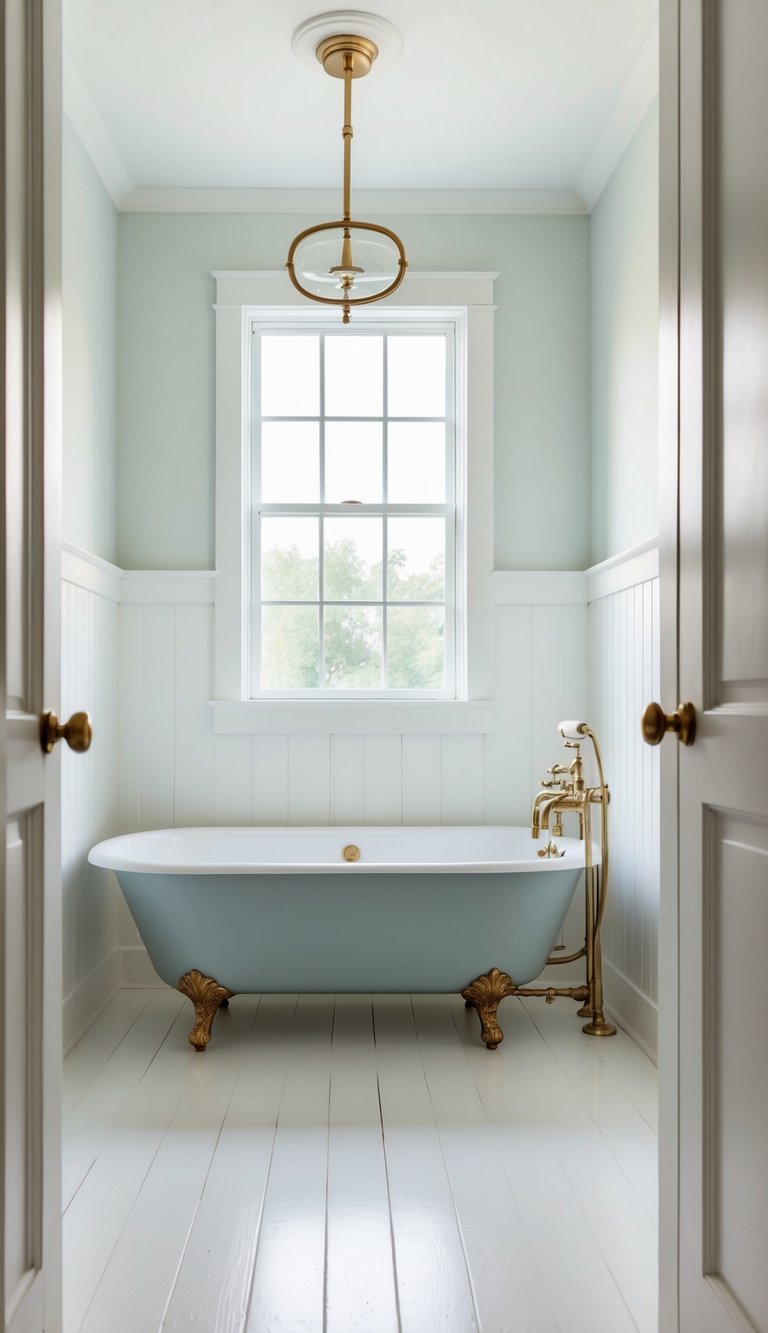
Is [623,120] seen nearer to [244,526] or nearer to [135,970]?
[244,526]

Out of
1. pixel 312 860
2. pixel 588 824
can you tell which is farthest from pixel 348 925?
pixel 588 824

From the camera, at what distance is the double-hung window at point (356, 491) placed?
4.18 metres

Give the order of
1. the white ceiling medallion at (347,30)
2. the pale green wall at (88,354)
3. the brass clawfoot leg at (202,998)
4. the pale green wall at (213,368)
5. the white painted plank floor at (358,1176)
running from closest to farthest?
the white painted plank floor at (358,1176) → the white ceiling medallion at (347,30) → the brass clawfoot leg at (202,998) → the pale green wall at (88,354) → the pale green wall at (213,368)

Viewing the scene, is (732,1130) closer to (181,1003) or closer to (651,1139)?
(651,1139)

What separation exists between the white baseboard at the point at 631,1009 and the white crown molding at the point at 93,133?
3.26 m

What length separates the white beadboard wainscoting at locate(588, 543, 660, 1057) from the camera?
322 centimetres

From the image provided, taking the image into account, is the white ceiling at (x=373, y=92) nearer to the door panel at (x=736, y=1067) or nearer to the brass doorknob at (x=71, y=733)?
the brass doorknob at (x=71, y=733)

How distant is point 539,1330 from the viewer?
176cm

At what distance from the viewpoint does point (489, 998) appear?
3232 millimetres

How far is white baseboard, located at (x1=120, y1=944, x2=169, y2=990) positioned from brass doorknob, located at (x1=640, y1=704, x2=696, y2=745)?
297 centimetres

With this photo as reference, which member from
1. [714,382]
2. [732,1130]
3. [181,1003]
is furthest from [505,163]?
[732,1130]

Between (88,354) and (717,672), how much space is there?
2882mm

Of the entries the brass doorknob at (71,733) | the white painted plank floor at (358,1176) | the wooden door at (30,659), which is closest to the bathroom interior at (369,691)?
the white painted plank floor at (358,1176)

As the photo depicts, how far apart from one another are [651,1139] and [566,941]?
4.71 ft
